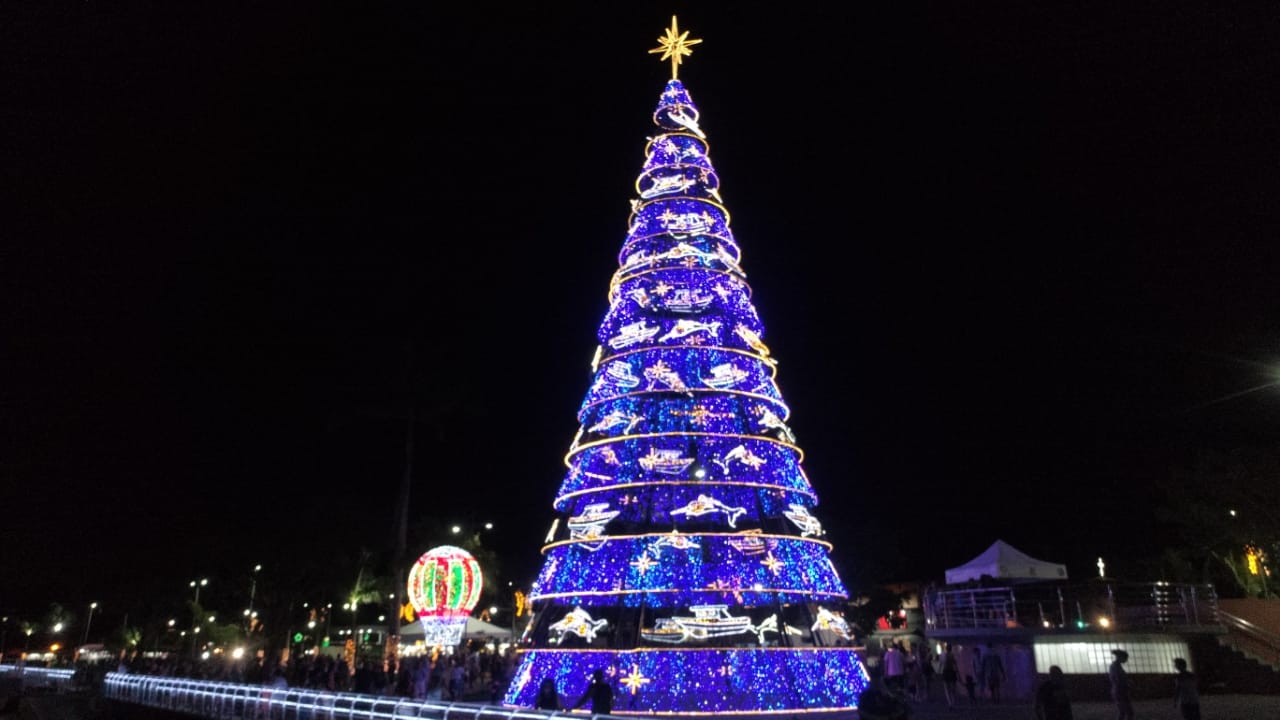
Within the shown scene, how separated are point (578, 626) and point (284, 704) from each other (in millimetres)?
5465

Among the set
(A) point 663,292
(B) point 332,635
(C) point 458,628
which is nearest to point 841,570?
(C) point 458,628

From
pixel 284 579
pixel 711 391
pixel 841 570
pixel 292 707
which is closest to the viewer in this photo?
pixel 292 707

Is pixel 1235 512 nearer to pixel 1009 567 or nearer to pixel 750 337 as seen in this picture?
pixel 1009 567

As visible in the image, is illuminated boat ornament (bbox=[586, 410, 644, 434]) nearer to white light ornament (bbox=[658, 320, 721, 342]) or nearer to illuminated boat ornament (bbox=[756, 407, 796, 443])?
white light ornament (bbox=[658, 320, 721, 342])

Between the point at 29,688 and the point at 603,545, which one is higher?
the point at 603,545

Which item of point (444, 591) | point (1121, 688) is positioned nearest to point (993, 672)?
point (1121, 688)

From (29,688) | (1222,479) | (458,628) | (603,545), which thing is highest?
(1222,479)

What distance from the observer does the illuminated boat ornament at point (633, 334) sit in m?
18.0

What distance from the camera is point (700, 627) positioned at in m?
15.2

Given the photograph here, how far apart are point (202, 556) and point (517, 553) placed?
87.5ft

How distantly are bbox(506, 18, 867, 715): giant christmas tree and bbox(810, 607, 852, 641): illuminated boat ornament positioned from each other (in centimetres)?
3

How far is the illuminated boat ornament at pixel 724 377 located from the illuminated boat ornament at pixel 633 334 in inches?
64.9

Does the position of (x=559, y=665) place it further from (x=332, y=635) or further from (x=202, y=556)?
(x=332, y=635)

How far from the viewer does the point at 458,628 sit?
2733 centimetres
